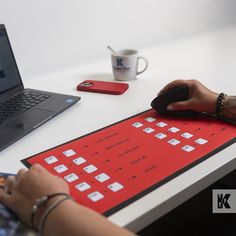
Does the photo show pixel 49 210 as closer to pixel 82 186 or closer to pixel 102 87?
pixel 82 186

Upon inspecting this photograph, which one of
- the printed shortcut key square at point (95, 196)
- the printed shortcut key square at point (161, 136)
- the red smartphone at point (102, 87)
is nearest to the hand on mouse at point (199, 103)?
the printed shortcut key square at point (161, 136)

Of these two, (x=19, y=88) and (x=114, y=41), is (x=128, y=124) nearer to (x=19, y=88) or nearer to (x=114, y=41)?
(x=19, y=88)

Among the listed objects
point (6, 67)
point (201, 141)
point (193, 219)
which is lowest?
point (193, 219)

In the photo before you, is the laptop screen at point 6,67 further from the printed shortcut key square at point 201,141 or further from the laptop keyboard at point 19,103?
the printed shortcut key square at point 201,141

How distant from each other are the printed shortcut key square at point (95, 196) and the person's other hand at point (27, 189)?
0.13ft

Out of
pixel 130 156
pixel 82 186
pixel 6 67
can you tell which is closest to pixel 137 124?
pixel 130 156

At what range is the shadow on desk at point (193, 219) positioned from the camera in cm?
101

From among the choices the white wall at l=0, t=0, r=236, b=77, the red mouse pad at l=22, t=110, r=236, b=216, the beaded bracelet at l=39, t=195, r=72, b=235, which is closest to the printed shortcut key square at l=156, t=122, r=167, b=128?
the red mouse pad at l=22, t=110, r=236, b=216

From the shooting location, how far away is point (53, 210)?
0.47 meters

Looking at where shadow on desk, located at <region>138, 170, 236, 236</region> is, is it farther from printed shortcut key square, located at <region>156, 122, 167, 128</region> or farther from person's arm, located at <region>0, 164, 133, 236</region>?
person's arm, located at <region>0, 164, 133, 236</region>

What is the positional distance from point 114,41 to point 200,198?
0.67m

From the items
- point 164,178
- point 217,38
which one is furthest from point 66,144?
point 217,38

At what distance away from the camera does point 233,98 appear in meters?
0.78

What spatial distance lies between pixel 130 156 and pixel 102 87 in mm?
407
